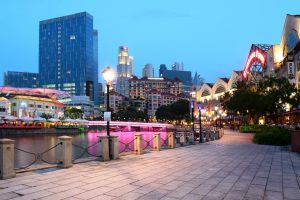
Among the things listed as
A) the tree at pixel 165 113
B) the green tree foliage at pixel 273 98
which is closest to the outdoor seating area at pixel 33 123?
the tree at pixel 165 113

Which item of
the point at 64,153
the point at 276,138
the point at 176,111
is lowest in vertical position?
the point at 276,138

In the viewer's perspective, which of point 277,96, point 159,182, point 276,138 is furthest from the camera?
point 277,96

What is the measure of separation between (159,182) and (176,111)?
448 feet

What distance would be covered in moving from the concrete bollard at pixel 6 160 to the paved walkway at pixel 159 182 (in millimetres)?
393

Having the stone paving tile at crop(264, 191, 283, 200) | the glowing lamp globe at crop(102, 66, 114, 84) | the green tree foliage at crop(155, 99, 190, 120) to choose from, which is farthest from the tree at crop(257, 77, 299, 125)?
the green tree foliage at crop(155, 99, 190, 120)

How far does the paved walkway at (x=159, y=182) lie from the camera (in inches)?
361

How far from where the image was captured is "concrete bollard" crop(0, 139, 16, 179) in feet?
37.9

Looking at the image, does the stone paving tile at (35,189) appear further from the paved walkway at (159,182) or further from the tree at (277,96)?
the tree at (277,96)

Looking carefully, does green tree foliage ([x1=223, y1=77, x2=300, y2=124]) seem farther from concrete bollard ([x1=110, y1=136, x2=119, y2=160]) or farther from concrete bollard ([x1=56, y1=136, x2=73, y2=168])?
concrete bollard ([x1=56, y1=136, x2=73, y2=168])

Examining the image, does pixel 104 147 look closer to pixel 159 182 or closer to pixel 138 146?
pixel 138 146

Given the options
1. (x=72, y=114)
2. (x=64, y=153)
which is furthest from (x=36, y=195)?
(x=72, y=114)

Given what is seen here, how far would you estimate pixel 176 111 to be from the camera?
147m

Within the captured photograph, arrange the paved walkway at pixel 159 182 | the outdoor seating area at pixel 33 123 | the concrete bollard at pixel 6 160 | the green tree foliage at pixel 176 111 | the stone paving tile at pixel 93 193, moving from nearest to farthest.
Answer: the stone paving tile at pixel 93 193 → the paved walkway at pixel 159 182 → the concrete bollard at pixel 6 160 → the outdoor seating area at pixel 33 123 → the green tree foliage at pixel 176 111

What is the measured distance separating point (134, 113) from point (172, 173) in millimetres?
137189
